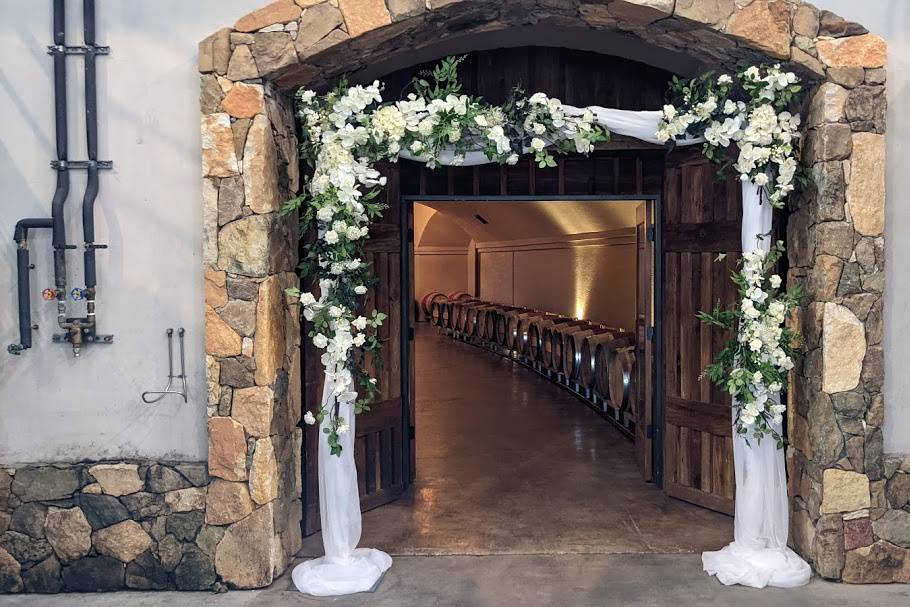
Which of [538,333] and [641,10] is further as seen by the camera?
[538,333]

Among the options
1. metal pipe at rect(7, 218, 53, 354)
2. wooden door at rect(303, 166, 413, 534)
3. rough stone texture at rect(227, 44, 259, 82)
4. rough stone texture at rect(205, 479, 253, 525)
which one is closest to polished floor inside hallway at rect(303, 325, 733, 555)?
wooden door at rect(303, 166, 413, 534)

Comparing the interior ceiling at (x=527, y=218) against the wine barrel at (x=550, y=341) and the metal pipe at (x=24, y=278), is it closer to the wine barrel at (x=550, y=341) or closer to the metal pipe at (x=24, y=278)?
the wine barrel at (x=550, y=341)

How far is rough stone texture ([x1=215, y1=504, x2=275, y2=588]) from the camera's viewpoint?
3.57 m

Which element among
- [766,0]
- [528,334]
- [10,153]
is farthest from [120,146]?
[528,334]

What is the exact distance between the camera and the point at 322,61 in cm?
359

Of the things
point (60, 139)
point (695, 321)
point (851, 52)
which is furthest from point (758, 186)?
point (60, 139)

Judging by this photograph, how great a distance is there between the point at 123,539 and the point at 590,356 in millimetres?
4498

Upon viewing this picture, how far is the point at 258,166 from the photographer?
349cm

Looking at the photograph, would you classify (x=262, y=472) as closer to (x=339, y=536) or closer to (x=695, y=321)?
(x=339, y=536)

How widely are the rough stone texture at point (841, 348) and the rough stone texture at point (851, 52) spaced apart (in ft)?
3.49

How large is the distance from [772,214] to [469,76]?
1931mm

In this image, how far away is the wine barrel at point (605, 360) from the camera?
6.62 m

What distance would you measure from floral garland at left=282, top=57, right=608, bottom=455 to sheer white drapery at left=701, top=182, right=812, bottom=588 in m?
0.82

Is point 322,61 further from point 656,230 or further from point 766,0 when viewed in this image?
point 656,230
